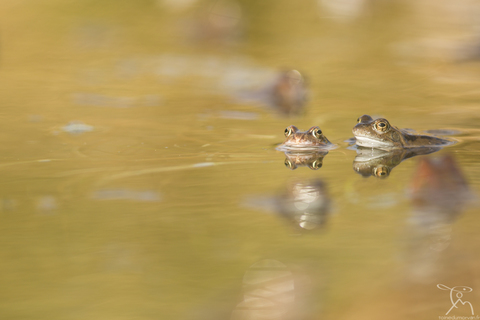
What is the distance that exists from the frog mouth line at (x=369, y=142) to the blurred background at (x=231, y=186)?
13 cm

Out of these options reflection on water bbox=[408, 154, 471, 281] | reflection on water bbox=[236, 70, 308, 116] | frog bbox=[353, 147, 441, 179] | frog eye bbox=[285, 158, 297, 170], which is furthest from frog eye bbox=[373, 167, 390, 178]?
reflection on water bbox=[236, 70, 308, 116]

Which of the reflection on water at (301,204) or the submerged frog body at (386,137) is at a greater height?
the reflection on water at (301,204)

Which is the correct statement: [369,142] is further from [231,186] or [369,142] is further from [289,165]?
[231,186]

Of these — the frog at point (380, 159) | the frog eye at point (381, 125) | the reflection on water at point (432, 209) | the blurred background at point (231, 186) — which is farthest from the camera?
the frog eye at point (381, 125)

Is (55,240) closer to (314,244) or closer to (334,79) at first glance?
(314,244)

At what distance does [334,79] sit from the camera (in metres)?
7.63

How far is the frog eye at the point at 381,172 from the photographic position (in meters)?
3.83

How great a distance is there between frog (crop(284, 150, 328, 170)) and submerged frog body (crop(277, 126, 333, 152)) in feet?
0.30

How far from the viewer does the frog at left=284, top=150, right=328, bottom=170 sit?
4148mm

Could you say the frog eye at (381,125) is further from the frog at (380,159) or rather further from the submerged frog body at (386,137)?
the frog at (380,159)

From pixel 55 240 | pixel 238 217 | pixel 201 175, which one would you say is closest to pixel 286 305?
pixel 238 217
